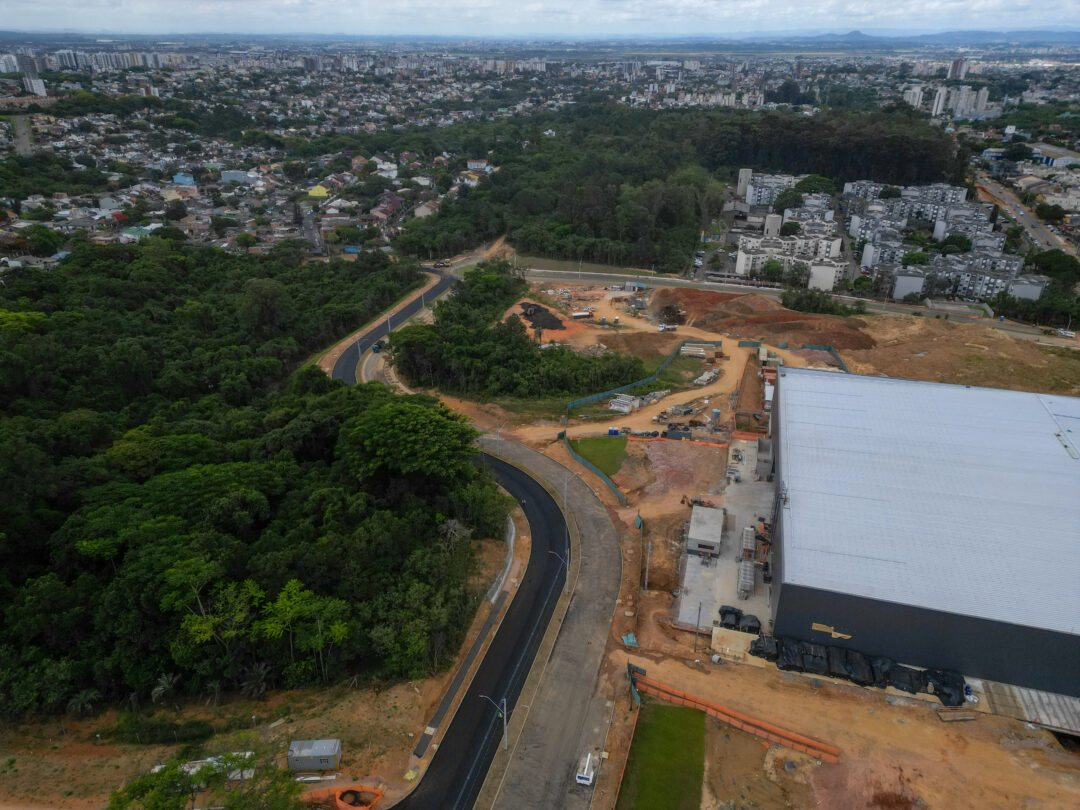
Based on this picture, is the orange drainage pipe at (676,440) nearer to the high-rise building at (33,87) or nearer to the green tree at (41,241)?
the green tree at (41,241)

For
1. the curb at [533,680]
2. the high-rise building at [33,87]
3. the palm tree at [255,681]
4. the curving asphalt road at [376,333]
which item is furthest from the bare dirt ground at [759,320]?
the high-rise building at [33,87]

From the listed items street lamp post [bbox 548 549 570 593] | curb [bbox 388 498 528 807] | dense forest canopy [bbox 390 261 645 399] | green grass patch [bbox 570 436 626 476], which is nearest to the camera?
curb [bbox 388 498 528 807]

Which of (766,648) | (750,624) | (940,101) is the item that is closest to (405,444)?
(750,624)

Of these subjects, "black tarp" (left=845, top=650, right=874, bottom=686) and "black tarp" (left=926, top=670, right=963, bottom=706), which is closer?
"black tarp" (left=926, top=670, right=963, bottom=706)

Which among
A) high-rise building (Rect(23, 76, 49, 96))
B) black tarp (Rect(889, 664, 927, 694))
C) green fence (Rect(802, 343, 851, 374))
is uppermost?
high-rise building (Rect(23, 76, 49, 96))

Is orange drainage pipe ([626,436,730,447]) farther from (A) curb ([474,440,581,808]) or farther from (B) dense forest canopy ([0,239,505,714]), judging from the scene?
(B) dense forest canopy ([0,239,505,714])

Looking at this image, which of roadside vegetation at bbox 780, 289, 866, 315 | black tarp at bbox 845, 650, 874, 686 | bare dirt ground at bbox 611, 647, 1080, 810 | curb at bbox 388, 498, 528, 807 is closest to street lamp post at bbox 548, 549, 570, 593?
curb at bbox 388, 498, 528, 807

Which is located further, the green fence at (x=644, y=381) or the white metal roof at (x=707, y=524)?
the green fence at (x=644, y=381)
